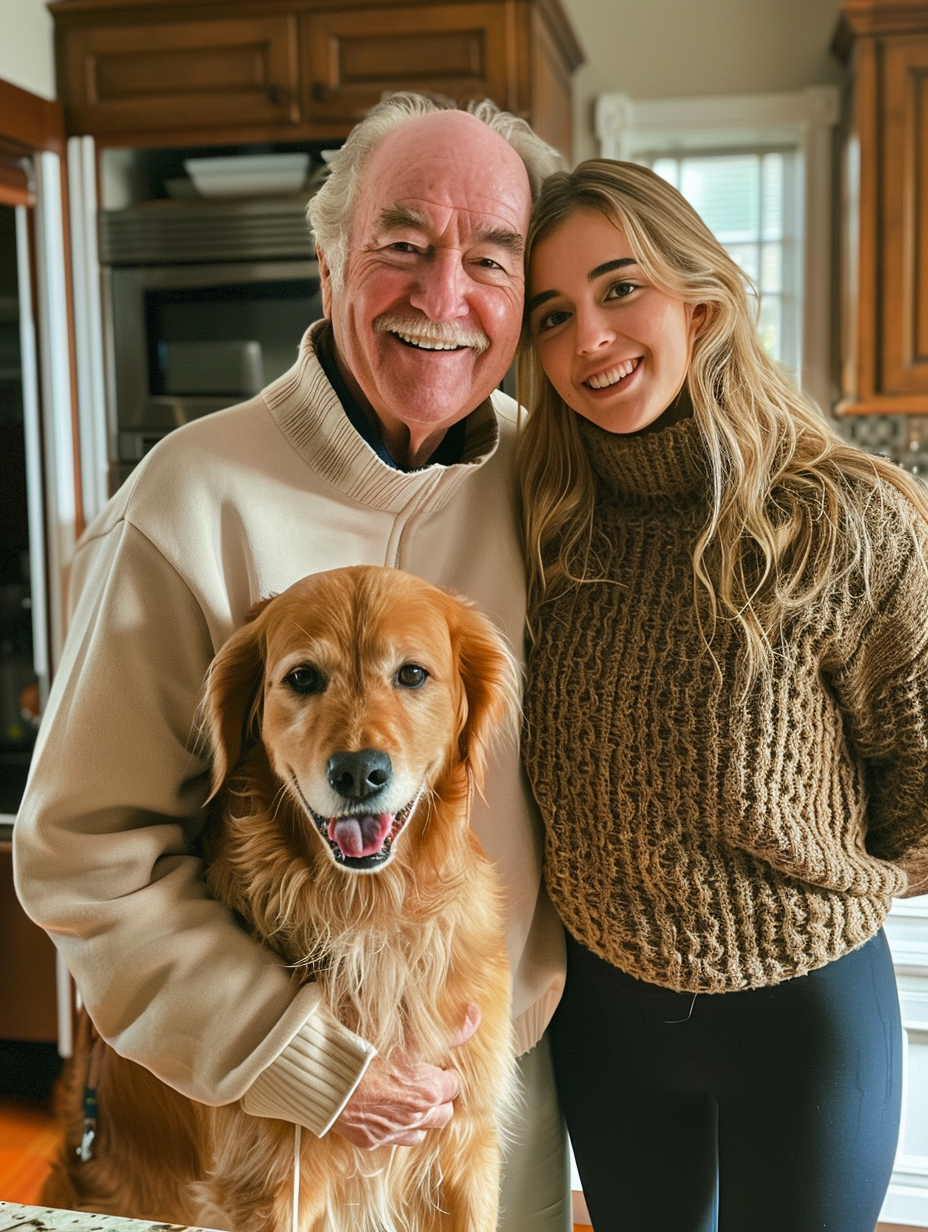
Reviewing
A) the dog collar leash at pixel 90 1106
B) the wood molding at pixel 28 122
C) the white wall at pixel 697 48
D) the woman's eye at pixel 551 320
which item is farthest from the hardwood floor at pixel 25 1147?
the white wall at pixel 697 48

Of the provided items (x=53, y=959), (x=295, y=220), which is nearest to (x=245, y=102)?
(x=295, y=220)

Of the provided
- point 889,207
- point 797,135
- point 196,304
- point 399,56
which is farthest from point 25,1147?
point 797,135

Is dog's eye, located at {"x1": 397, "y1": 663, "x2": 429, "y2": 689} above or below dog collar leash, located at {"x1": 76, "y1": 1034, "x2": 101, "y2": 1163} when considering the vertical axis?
above

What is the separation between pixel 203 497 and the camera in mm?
1112

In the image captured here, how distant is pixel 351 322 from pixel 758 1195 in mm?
1074

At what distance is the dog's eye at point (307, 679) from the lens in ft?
3.16

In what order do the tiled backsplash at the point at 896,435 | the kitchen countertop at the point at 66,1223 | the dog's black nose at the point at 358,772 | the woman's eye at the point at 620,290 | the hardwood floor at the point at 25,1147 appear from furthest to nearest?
the tiled backsplash at the point at 896,435, the hardwood floor at the point at 25,1147, the woman's eye at the point at 620,290, the dog's black nose at the point at 358,772, the kitchen countertop at the point at 66,1223

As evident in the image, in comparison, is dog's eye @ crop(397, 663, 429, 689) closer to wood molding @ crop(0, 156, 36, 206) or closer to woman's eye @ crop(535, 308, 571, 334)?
woman's eye @ crop(535, 308, 571, 334)

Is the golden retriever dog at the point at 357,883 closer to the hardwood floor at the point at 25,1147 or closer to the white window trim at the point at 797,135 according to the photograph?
the hardwood floor at the point at 25,1147

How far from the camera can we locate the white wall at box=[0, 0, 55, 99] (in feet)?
8.90

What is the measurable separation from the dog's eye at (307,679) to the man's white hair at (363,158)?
0.50 metres

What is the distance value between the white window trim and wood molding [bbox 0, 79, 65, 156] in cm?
159

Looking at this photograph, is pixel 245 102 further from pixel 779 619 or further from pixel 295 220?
pixel 779 619

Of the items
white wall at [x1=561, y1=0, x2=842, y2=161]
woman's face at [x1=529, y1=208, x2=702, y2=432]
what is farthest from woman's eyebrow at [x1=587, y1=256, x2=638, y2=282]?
white wall at [x1=561, y1=0, x2=842, y2=161]
